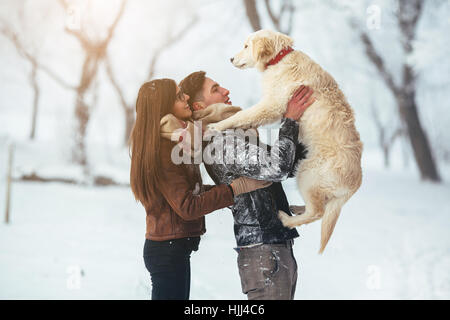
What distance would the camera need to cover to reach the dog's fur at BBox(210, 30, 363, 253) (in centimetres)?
147

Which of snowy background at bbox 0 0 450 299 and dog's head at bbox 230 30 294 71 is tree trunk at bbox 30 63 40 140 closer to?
snowy background at bbox 0 0 450 299

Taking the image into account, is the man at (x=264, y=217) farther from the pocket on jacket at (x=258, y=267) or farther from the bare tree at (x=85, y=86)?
the bare tree at (x=85, y=86)

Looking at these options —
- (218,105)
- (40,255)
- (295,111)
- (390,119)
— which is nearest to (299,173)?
(295,111)

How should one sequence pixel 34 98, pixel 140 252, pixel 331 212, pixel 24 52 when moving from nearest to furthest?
pixel 331 212, pixel 140 252, pixel 24 52, pixel 34 98

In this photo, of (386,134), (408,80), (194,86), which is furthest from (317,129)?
(386,134)

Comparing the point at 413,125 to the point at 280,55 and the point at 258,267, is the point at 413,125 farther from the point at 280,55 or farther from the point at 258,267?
the point at 258,267

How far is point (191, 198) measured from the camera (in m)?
1.38

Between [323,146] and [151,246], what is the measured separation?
68cm

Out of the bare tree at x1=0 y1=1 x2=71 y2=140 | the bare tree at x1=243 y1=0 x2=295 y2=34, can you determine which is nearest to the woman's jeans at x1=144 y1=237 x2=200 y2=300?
the bare tree at x1=243 y1=0 x2=295 y2=34

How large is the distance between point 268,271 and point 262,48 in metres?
0.78

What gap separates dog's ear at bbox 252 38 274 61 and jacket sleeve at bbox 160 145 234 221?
0.52 m

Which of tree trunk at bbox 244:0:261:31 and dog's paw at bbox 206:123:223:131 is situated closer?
dog's paw at bbox 206:123:223:131

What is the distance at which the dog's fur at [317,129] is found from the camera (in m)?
1.47

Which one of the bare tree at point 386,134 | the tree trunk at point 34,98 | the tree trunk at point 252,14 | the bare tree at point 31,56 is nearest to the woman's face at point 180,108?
the tree trunk at point 252,14
